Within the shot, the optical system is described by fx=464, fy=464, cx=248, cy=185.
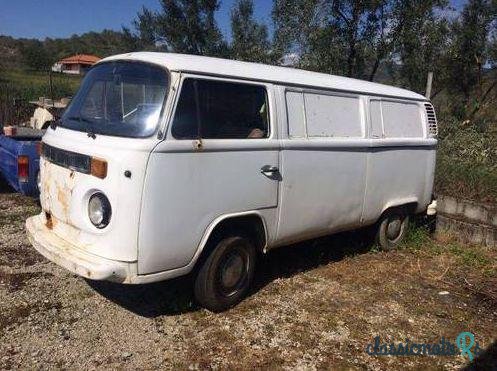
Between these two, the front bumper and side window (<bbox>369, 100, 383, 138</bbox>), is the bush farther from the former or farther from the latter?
the front bumper

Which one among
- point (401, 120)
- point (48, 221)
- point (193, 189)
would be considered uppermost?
point (401, 120)

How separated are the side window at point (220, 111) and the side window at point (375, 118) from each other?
167cm

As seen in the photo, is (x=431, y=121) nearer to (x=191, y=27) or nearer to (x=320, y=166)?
(x=320, y=166)

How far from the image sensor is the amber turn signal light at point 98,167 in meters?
3.37

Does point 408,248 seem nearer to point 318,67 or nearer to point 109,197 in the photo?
point 109,197

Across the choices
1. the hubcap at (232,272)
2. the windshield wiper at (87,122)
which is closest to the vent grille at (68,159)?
the windshield wiper at (87,122)

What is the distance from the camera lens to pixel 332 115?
4.80m

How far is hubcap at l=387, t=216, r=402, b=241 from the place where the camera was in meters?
6.15

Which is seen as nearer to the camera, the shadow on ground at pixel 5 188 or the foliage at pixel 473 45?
the shadow on ground at pixel 5 188

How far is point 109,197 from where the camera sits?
133 inches

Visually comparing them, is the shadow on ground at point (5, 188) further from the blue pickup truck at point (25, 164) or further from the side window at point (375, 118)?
the side window at point (375, 118)

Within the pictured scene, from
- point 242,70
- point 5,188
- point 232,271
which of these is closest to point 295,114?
point 242,70

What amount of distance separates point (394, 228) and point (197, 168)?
11.8 feet

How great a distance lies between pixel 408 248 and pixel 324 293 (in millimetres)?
2216
